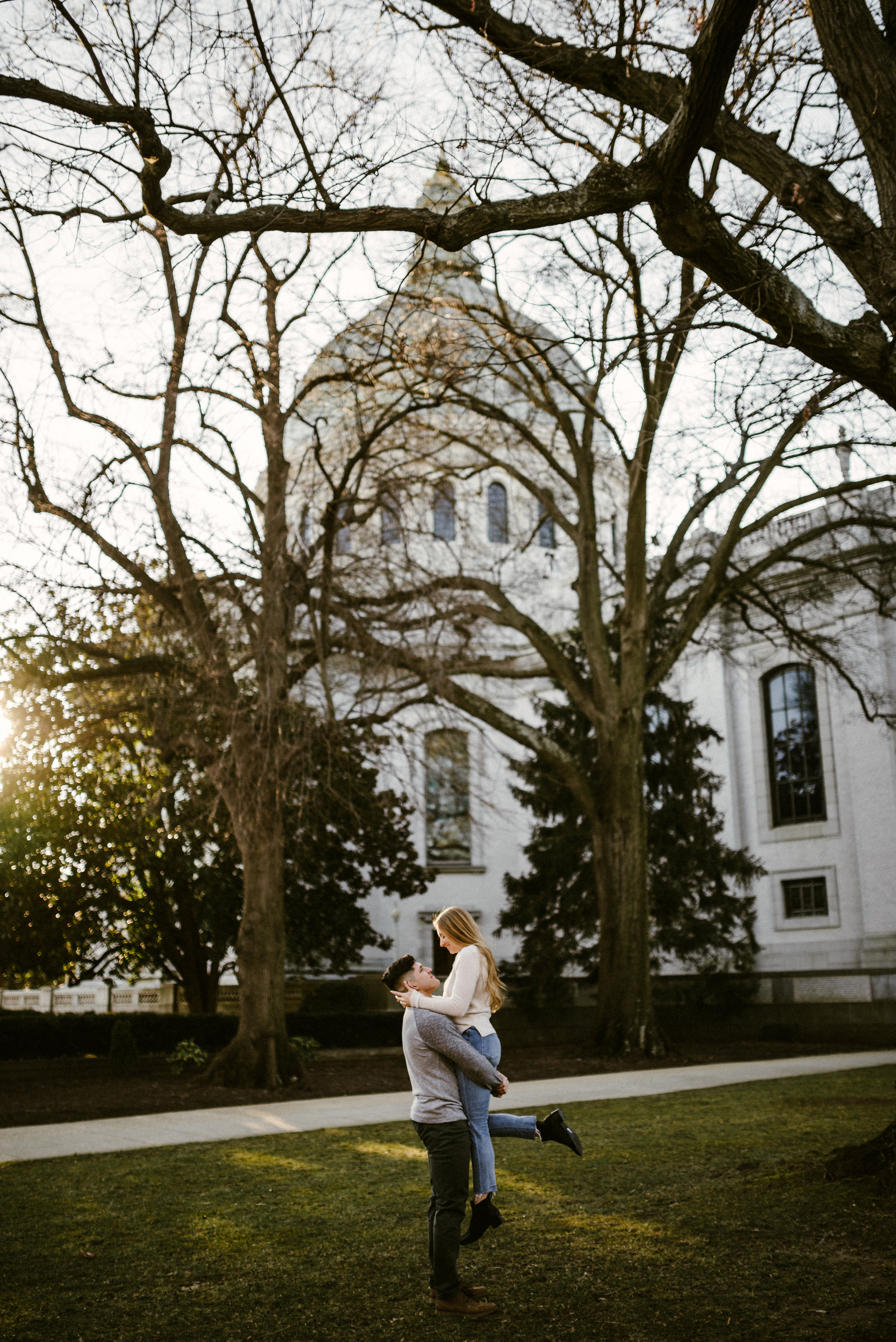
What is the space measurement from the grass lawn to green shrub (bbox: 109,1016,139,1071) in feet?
30.2

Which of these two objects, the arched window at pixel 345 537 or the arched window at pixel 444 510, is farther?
the arched window at pixel 444 510

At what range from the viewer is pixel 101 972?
25422 mm

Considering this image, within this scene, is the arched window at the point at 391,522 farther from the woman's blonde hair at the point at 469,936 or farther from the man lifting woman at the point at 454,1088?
the man lifting woman at the point at 454,1088

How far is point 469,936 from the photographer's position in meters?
5.17

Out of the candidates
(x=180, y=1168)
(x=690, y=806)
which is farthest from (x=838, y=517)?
(x=180, y=1168)

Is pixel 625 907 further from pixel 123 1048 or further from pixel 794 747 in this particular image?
pixel 794 747

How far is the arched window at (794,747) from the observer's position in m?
30.4

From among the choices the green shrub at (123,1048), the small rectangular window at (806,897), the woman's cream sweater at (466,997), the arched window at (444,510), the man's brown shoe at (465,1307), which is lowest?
the green shrub at (123,1048)

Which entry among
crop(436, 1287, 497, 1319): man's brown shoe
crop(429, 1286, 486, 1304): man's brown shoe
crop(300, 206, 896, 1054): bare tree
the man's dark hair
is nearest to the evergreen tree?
crop(300, 206, 896, 1054): bare tree

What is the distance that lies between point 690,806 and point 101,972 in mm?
13435

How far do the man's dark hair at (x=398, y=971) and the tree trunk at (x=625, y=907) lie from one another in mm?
14564

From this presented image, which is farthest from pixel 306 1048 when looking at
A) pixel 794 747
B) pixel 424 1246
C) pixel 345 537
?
pixel 794 747

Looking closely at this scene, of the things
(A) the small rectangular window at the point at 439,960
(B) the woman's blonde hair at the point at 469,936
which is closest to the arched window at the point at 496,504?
(A) the small rectangular window at the point at 439,960

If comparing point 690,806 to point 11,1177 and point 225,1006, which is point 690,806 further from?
point 11,1177
